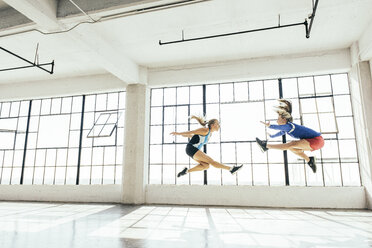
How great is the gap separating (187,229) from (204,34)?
425 cm

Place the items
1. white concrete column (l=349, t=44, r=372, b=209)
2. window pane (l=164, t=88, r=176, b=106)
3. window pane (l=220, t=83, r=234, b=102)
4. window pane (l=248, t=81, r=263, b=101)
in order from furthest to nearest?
1. window pane (l=164, t=88, r=176, b=106)
2. window pane (l=220, t=83, r=234, b=102)
3. window pane (l=248, t=81, r=263, b=101)
4. white concrete column (l=349, t=44, r=372, b=209)

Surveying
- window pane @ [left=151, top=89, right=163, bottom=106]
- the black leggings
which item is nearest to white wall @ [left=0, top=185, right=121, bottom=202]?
window pane @ [left=151, top=89, right=163, bottom=106]

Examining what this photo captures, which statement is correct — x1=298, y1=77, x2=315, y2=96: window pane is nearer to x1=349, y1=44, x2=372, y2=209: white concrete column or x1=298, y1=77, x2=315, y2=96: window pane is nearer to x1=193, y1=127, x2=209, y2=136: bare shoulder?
x1=349, y1=44, x2=372, y2=209: white concrete column

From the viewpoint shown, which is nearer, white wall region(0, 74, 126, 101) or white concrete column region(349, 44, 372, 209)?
white concrete column region(349, 44, 372, 209)

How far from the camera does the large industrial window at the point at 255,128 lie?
642 cm

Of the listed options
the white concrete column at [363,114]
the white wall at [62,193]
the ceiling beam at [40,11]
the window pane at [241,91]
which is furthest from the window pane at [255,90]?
the ceiling beam at [40,11]

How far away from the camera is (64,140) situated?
8.20m

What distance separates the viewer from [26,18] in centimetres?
450

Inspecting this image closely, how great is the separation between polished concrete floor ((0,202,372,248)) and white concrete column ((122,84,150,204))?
149 centimetres

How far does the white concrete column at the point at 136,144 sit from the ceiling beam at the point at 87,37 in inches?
18.7

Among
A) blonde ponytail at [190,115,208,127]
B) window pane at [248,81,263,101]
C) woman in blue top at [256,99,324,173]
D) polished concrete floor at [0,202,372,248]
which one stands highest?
window pane at [248,81,263,101]

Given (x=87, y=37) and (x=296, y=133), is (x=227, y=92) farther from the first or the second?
(x=87, y=37)

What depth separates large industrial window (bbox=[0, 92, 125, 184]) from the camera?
7.75 metres

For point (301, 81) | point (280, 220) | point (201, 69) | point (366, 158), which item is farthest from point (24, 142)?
point (366, 158)
